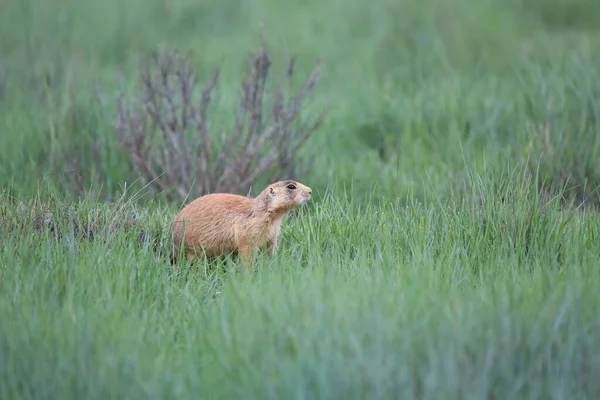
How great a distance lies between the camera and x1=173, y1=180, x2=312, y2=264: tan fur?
523 centimetres

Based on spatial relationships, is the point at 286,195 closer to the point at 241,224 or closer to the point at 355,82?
the point at 241,224

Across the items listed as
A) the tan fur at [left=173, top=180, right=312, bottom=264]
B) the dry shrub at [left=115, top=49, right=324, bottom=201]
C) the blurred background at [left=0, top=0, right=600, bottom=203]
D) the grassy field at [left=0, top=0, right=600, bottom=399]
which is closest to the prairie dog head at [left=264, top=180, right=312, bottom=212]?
the tan fur at [left=173, top=180, right=312, bottom=264]

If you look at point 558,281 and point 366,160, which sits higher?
point 558,281

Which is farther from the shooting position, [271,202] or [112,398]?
[271,202]

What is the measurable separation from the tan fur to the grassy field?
14 cm

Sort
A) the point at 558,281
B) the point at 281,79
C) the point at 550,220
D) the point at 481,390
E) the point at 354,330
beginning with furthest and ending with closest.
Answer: the point at 281,79 → the point at 550,220 → the point at 558,281 → the point at 354,330 → the point at 481,390

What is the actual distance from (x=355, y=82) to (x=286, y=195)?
488cm

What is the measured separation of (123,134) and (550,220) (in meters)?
3.68

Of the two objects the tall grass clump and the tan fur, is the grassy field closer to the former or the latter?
the tall grass clump

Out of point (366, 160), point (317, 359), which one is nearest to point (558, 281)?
point (317, 359)

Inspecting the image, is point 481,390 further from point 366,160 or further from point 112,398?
point 366,160

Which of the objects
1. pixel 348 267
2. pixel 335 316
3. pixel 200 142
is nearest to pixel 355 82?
pixel 200 142

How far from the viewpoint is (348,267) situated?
4.95m

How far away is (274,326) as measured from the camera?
3.80m
